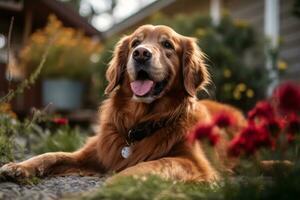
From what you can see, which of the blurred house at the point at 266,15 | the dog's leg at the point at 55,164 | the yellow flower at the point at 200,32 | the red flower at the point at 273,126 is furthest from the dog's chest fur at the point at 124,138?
the blurred house at the point at 266,15

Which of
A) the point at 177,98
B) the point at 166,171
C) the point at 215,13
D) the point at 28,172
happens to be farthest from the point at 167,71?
the point at 215,13

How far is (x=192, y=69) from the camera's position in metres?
4.98

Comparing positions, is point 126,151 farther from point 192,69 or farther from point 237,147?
point 237,147

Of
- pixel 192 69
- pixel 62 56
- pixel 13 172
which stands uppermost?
pixel 192 69

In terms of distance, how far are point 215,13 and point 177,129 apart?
8992mm

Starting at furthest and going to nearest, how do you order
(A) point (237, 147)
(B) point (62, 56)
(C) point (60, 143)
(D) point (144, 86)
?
(B) point (62, 56), (C) point (60, 143), (D) point (144, 86), (A) point (237, 147)

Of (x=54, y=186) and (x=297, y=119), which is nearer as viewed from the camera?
(x=297, y=119)

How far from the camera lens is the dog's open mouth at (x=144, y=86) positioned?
182 inches

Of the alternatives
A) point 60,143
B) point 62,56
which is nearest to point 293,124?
point 60,143

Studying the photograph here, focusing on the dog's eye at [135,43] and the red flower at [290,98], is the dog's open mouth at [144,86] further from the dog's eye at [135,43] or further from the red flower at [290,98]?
the red flower at [290,98]

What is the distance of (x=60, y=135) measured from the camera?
6.32m

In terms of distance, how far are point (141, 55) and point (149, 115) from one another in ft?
1.84

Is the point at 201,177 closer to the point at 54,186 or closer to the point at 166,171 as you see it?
the point at 166,171

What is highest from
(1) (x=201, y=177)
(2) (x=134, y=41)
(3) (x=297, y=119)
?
(2) (x=134, y=41)
